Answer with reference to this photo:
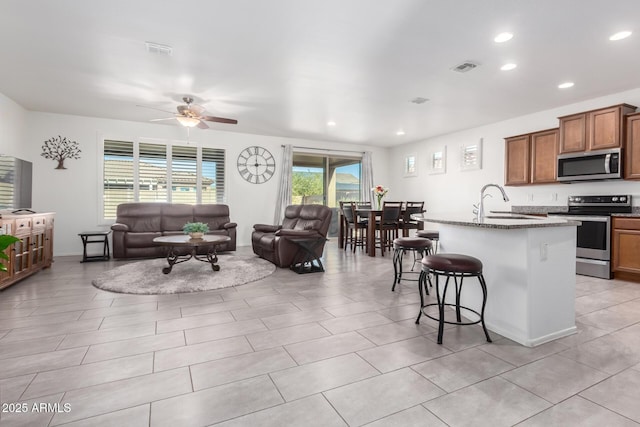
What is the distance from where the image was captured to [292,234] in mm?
4891

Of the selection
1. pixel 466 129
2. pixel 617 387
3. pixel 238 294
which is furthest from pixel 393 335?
pixel 466 129

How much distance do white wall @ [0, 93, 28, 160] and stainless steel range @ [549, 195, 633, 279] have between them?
8.35 metres

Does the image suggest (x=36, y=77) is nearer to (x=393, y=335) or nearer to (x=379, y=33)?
(x=379, y=33)

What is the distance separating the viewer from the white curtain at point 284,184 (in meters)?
7.74

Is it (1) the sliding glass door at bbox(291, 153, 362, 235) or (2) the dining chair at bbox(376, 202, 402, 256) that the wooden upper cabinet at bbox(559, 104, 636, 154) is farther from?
(1) the sliding glass door at bbox(291, 153, 362, 235)

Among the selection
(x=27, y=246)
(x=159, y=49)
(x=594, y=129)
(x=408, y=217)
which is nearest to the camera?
(x=159, y=49)

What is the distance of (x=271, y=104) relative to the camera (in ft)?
17.3

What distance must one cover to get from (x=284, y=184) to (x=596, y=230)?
5.80 metres

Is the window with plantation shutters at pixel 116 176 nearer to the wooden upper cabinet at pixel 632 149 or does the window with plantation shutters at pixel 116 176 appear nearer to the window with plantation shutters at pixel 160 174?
the window with plantation shutters at pixel 160 174

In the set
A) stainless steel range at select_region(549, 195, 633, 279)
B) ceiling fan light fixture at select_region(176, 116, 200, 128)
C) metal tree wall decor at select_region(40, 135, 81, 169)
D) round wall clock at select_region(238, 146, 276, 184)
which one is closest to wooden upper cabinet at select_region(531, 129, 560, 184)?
stainless steel range at select_region(549, 195, 633, 279)

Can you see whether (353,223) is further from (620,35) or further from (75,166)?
(75,166)

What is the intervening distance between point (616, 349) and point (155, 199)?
23.6 feet

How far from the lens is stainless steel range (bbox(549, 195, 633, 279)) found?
4.32 metres

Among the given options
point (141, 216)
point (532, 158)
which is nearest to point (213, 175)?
point (141, 216)
